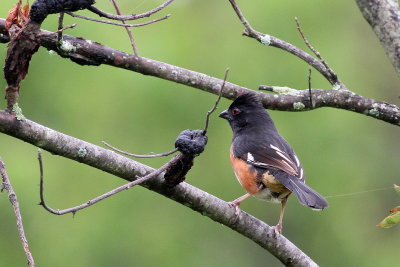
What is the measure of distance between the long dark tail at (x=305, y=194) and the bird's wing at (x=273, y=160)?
10 centimetres

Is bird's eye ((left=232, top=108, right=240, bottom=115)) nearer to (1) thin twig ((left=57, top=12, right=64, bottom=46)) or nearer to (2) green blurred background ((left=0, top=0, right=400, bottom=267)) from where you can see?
(1) thin twig ((left=57, top=12, right=64, bottom=46))

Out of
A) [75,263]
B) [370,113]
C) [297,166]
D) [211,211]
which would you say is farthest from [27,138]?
[75,263]

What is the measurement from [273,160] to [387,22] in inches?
54.6

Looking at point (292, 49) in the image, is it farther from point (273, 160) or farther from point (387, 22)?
point (273, 160)

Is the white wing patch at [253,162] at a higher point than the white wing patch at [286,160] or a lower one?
→ lower

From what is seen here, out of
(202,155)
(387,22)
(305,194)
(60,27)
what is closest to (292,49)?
(387,22)

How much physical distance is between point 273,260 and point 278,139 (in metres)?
6.01

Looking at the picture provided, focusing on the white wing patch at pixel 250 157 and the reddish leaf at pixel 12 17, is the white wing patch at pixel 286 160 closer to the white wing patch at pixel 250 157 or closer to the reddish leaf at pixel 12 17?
the white wing patch at pixel 250 157

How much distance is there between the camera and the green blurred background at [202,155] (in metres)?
10.7

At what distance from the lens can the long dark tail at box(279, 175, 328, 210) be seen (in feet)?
13.6

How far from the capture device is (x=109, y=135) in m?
11.4

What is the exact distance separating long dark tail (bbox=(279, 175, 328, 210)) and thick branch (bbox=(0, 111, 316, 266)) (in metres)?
0.37

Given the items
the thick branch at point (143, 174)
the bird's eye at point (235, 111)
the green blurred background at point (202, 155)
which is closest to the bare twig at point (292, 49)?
the thick branch at point (143, 174)

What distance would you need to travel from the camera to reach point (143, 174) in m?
3.31
